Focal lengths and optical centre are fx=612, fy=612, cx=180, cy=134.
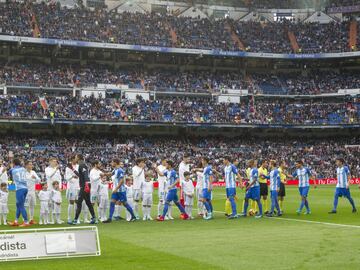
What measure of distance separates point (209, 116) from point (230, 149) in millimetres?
5344

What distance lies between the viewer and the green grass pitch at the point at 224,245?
13141mm

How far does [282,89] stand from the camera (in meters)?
77.0

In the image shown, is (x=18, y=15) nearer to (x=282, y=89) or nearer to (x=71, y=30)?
(x=71, y=30)

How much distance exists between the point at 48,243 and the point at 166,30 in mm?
63693

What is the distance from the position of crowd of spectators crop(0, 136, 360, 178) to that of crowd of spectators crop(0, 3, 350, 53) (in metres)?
11.7

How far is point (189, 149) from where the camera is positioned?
64562 millimetres

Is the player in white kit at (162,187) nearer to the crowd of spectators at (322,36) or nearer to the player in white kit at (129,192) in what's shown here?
the player in white kit at (129,192)

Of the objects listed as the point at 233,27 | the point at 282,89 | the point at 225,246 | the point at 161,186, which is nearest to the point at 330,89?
the point at 282,89

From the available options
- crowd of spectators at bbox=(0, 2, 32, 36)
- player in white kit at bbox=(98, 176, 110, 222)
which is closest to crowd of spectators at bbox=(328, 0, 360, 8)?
crowd of spectators at bbox=(0, 2, 32, 36)

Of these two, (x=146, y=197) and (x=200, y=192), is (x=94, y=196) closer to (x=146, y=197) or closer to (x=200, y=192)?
(x=146, y=197)

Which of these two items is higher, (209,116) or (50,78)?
(50,78)

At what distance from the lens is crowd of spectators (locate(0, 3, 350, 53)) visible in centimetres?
6838

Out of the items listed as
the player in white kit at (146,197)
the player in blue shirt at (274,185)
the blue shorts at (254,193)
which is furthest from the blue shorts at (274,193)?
the player in white kit at (146,197)

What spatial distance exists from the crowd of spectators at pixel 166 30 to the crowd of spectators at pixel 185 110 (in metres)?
7.24
